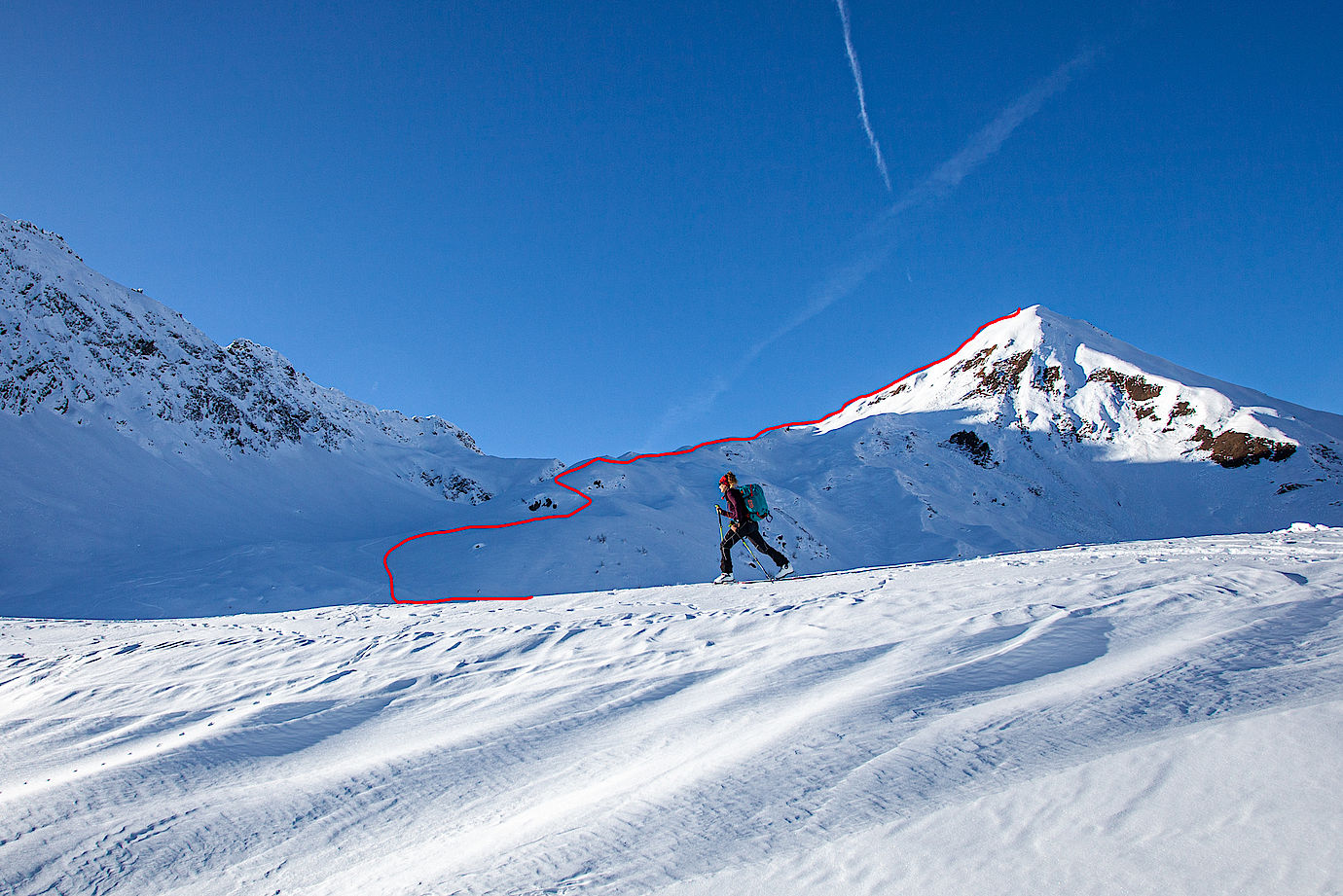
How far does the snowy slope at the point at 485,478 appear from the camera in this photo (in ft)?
58.3

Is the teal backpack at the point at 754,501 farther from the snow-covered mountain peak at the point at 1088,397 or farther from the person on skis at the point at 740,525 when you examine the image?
the snow-covered mountain peak at the point at 1088,397

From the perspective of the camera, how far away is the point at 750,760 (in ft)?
8.19

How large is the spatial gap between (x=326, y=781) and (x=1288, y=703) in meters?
3.95

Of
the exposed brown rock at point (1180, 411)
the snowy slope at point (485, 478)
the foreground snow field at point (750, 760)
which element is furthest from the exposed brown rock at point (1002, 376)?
the foreground snow field at point (750, 760)

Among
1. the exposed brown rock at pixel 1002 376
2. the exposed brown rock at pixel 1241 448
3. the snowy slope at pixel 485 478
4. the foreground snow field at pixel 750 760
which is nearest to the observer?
the foreground snow field at pixel 750 760

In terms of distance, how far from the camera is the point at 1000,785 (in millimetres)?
2127

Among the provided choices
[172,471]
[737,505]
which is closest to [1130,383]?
[737,505]

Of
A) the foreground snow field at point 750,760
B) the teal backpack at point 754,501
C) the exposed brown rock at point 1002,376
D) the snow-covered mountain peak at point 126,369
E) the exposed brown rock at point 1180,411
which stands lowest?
the foreground snow field at point 750,760

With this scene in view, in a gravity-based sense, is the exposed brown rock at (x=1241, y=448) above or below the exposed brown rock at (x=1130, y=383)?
below

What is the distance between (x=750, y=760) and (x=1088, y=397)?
44.3 m

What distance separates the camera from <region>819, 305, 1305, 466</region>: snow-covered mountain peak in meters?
33.7

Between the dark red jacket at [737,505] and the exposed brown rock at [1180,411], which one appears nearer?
the dark red jacket at [737,505]

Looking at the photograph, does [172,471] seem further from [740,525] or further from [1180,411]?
[1180,411]

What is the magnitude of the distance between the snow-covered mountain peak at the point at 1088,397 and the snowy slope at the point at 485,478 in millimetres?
179
